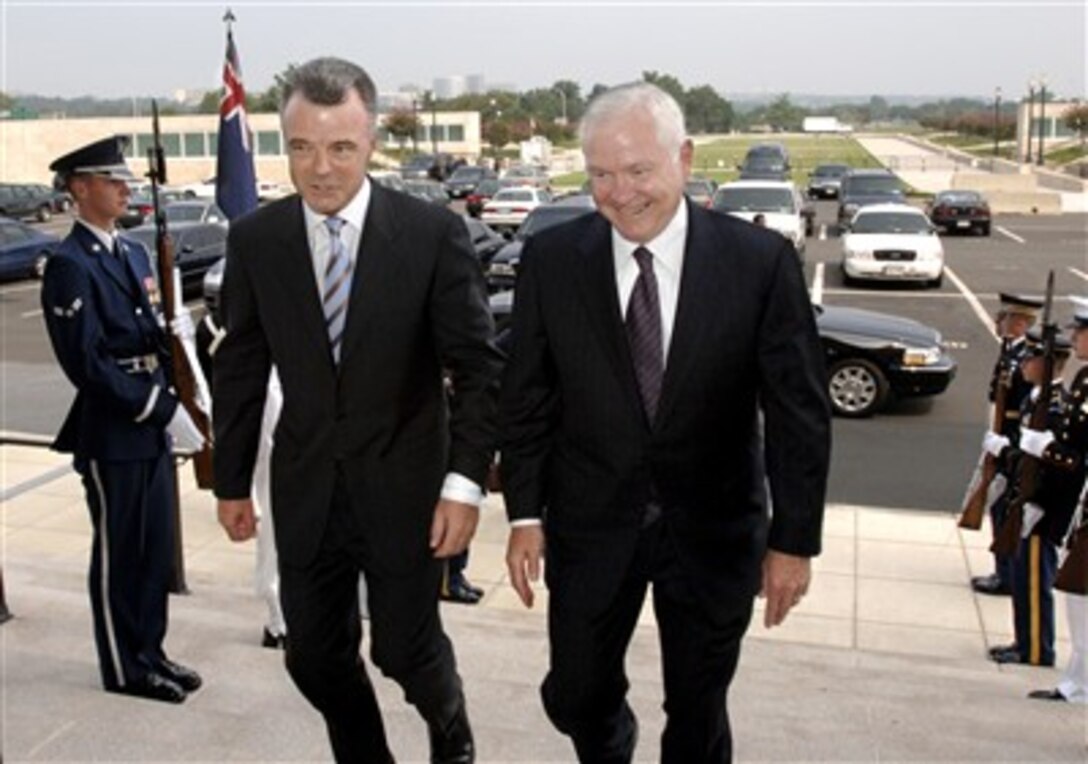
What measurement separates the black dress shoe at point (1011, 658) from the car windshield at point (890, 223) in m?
17.4

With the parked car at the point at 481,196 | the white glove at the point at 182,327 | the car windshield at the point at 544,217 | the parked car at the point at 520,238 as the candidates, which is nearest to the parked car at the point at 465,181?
the parked car at the point at 481,196

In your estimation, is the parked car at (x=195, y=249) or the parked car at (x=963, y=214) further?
the parked car at (x=963, y=214)

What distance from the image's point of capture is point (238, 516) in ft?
10.6

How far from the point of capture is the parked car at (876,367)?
1146cm

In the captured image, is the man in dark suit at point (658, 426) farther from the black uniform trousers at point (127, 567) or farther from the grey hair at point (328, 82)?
the black uniform trousers at point (127, 567)

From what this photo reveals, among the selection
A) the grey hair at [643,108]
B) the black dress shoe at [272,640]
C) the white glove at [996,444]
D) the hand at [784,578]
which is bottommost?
the black dress shoe at [272,640]

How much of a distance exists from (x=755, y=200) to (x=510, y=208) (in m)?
A: 7.64

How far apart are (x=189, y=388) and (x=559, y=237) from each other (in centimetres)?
219

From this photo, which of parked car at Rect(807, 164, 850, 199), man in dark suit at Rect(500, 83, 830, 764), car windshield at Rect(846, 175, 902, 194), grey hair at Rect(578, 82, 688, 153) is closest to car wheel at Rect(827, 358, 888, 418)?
man in dark suit at Rect(500, 83, 830, 764)

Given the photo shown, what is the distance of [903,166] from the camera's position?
201ft

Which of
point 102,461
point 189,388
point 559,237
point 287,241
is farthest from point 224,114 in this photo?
point 559,237

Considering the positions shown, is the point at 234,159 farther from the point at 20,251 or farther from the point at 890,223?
the point at 20,251

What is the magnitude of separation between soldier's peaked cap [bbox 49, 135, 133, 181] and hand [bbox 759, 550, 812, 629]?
8.46ft

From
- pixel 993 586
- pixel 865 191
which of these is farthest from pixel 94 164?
pixel 865 191
